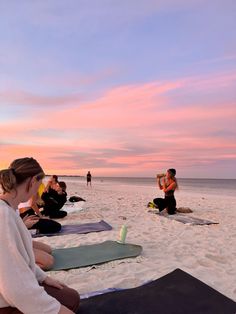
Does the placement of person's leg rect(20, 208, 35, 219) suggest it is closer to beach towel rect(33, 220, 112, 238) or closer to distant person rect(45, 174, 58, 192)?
beach towel rect(33, 220, 112, 238)

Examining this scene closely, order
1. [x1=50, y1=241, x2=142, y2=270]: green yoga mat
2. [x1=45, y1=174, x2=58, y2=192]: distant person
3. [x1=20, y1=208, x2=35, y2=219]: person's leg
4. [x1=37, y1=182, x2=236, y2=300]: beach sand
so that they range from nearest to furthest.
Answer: [x1=37, y1=182, x2=236, y2=300]: beach sand
[x1=50, y1=241, x2=142, y2=270]: green yoga mat
[x1=20, y1=208, x2=35, y2=219]: person's leg
[x1=45, y1=174, x2=58, y2=192]: distant person


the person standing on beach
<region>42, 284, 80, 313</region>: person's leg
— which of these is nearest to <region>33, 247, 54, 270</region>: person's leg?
<region>42, 284, 80, 313</region>: person's leg

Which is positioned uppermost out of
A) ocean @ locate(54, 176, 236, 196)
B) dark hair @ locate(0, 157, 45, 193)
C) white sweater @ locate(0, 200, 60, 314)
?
dark hair @ locate(0, 157, 45, 193)

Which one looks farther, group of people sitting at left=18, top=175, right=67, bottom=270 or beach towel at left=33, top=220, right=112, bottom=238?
beach towel at left=33, top=220, right=112, bottom=238

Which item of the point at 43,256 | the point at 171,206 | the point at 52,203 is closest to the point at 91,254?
the point at 43,256

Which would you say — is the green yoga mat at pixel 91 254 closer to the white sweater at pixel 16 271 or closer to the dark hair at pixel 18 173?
the white sweater at pixel 16 271

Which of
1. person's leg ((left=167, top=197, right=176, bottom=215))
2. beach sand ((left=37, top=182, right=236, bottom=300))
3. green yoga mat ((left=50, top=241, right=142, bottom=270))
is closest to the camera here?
beach sand ((left=37, top=182, right=236, bottom=300))

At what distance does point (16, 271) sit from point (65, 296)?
0.80 metres

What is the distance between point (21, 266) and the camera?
1699 mm

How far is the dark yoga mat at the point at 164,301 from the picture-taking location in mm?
2760

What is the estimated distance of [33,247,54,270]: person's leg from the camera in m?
3.68

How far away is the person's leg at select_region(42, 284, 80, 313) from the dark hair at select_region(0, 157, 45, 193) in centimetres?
91

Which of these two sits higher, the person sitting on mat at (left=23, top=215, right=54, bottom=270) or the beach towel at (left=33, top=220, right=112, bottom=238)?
the person sitting on mat at (left=23, top=215, right=54, bottom=270)


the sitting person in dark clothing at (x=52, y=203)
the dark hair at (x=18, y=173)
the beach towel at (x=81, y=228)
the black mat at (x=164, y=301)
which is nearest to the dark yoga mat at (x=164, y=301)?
the black mat at (x=164, y=301)
